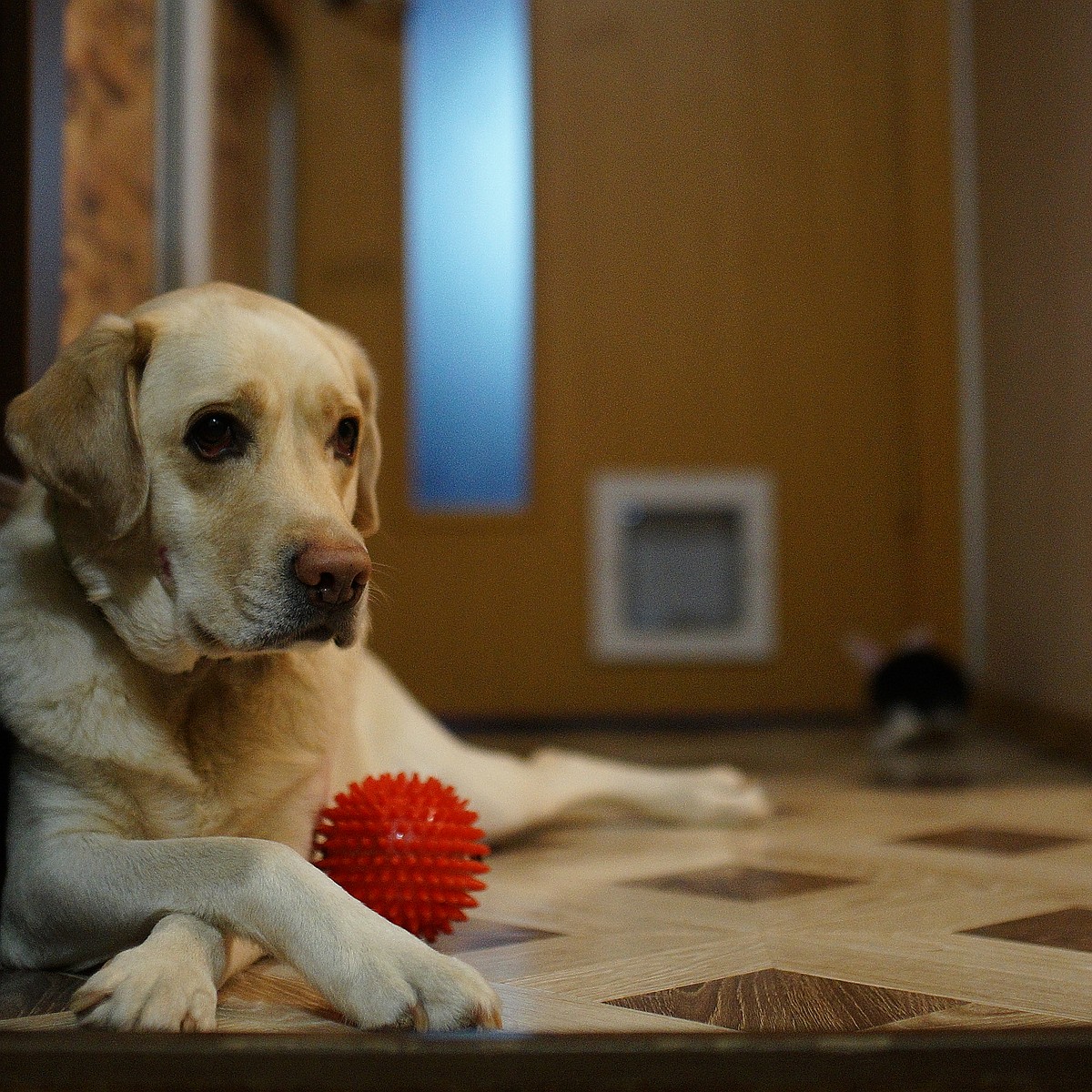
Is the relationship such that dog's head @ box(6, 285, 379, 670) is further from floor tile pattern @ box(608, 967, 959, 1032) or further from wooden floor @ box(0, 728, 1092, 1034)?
floor tile pattern @ box(608, 967, 959, 1032)

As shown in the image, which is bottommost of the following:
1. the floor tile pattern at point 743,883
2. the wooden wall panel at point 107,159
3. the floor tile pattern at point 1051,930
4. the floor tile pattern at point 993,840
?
the floor tile pattern at point 993,840

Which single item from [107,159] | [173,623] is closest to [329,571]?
[173,623]

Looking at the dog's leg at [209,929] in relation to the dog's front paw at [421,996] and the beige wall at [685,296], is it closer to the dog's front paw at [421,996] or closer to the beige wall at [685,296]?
the dog's front paw at [421,996]

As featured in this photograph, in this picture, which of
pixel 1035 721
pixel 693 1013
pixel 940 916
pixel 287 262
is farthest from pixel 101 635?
pixel 287 262

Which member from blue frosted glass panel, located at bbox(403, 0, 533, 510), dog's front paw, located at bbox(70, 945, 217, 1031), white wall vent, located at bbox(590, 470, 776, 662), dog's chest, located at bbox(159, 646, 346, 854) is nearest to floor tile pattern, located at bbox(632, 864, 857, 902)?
dog's chest, located at bbox(159, 646, 346, 854)

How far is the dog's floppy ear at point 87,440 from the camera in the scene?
116 cm

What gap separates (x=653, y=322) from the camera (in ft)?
13.4

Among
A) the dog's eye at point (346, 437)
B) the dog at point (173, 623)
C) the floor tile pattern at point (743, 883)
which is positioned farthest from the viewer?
the floor tile pattern at point (743, 883)

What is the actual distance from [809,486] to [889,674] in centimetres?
88

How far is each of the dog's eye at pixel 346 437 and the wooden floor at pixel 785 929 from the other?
52 centimetres

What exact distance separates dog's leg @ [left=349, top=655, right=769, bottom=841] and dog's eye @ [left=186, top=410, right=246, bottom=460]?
1.51 feet

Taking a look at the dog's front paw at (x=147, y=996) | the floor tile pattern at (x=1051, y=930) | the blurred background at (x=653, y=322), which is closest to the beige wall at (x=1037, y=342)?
the blurred background at (x=653, y=322)

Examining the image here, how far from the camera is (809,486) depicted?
158 inches

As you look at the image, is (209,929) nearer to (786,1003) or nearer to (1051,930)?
(786,1003)
